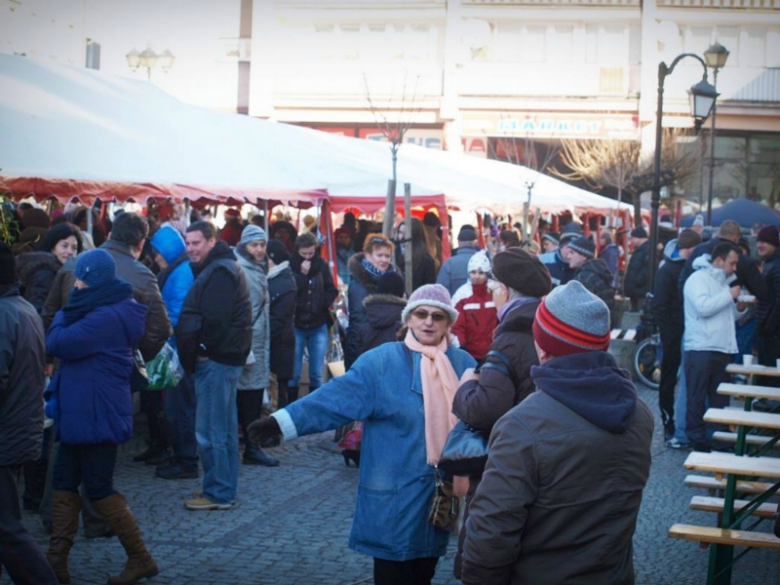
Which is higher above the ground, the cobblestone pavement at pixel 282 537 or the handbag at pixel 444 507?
the handbag at pixel 444 507

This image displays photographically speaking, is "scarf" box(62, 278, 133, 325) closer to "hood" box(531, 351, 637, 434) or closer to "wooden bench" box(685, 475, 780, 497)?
"hood" box(531, 351, 637, 434)

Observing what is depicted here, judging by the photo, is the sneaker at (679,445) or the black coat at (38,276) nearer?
the black coat at (38,276)

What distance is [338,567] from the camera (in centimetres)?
677

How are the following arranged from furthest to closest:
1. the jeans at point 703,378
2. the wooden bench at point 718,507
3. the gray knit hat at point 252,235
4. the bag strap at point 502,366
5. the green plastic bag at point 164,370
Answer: the jeans at point 703,378
the gray knit hat at point 252,235
the green plastic bag at point 164,370
the wooden bench at point 718,507
the bag strap at point 502,366

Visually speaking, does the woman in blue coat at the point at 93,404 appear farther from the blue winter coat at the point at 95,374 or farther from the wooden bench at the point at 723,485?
the wooden bench at the point at 723,485

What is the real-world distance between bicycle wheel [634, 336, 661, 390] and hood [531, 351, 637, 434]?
11699 mm

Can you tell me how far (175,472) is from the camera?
29.9 ft

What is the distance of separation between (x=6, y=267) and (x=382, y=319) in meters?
3.20

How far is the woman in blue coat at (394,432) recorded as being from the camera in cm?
461

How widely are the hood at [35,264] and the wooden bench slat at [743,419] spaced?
4750mm

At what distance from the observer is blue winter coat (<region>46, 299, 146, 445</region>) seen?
602 cm

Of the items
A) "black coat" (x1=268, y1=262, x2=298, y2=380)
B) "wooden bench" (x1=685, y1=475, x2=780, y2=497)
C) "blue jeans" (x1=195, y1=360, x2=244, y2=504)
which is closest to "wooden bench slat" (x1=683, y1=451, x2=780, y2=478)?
"wooden bench" (x1=685, y1=475, x2=780, y2=497)

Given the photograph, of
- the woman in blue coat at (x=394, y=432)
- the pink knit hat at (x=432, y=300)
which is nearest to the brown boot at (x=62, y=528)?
the woman in blue coat at (x=394, y=432)

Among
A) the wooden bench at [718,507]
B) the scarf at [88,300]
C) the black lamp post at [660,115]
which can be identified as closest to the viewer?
the scarf at [88,300]
